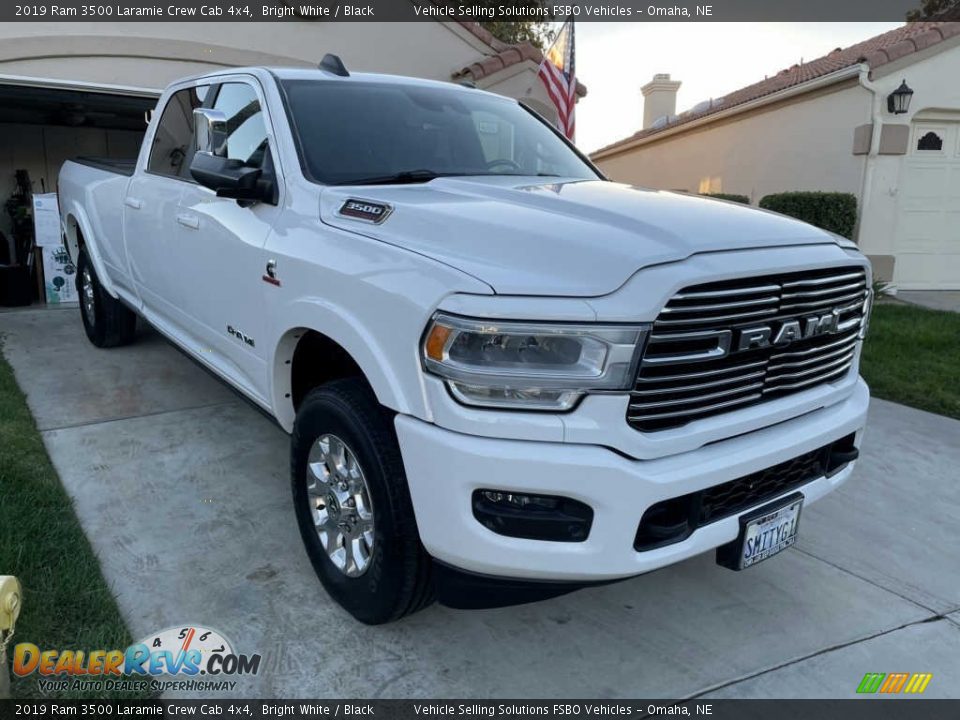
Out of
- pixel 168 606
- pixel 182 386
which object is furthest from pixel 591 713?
pixel 182 386

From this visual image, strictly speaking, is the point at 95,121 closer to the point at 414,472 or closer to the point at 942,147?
the point at 414,472

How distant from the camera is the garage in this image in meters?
8.26

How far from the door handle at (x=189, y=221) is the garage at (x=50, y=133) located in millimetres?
5184

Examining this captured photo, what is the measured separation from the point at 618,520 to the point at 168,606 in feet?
5.94

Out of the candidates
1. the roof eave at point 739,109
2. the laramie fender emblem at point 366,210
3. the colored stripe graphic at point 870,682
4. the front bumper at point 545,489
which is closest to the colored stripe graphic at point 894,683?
the colored stripe graphic at point 870,682

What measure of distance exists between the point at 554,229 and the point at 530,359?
0.50 m

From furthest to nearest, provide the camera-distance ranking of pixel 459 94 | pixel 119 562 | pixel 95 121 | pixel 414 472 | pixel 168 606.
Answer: pixel 95 121
pixel 459 94
pixel 119 562
pixel 168 606
pixel 414 472

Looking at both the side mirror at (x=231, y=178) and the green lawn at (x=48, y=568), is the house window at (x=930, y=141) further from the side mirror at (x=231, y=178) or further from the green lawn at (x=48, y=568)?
→ the green lawn at (x=48, y=568)

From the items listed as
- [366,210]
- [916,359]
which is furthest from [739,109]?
[366,210]

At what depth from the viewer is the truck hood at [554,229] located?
6.89 feet

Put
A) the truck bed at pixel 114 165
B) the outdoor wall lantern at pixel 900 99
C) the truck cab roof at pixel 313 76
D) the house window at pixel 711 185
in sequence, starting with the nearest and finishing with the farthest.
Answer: the truck cab roof at pixel 313 76, the truck bed at pixel 114 165, the outdoor wall lantern at pixel 900 99, the house window at pixel 711 185

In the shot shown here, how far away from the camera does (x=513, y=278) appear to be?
2.09 m

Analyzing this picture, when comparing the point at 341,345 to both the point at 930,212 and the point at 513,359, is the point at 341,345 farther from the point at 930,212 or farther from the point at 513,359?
the point at 930,212

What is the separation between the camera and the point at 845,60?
499 inches
